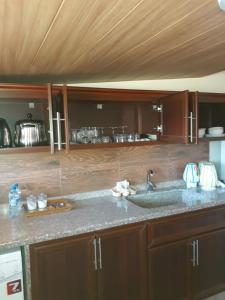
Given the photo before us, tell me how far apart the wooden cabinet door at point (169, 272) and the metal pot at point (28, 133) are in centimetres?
117

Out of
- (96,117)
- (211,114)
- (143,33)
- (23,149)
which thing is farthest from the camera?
(211,114)

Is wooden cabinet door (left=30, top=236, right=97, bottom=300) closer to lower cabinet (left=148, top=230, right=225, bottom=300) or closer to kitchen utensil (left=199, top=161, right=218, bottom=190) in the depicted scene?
lower cabinet (left=148, top=230, right=225, bottom=300)

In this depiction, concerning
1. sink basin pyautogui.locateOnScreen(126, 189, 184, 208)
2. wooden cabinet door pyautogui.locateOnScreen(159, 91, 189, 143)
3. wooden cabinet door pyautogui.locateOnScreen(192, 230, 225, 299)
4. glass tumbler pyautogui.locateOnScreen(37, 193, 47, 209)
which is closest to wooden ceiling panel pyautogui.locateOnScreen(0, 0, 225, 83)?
wooden cabinet door pyautogui.locateOnScreen(159, 91, 189, 143)

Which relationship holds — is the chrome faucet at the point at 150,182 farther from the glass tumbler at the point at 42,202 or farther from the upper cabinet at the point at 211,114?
the glass tumbler at the point at 42,202

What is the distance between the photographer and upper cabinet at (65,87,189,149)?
6.40 feet

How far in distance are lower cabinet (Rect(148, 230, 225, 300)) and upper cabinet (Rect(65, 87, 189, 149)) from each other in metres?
0.86

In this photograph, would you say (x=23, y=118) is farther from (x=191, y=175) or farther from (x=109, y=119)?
(x=191, y=175)

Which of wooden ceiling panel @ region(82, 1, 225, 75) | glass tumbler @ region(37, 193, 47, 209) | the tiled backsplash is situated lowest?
glass tumbler @ region(37, 193, 47, 209)

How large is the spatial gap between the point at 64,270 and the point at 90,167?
0.91 meters

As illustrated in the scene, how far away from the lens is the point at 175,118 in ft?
6.85

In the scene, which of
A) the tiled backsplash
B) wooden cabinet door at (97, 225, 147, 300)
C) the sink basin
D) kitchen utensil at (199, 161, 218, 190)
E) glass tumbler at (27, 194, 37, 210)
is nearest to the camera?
wooden cabinet door at (97, 225, 147, 300)

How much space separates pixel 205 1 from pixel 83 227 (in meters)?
1.35

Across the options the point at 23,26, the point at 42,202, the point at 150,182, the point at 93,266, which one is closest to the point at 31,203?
the point at 42,202

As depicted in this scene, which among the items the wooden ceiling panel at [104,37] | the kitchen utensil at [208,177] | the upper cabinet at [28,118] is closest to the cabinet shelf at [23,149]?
the upper cabinet at [28,118]
